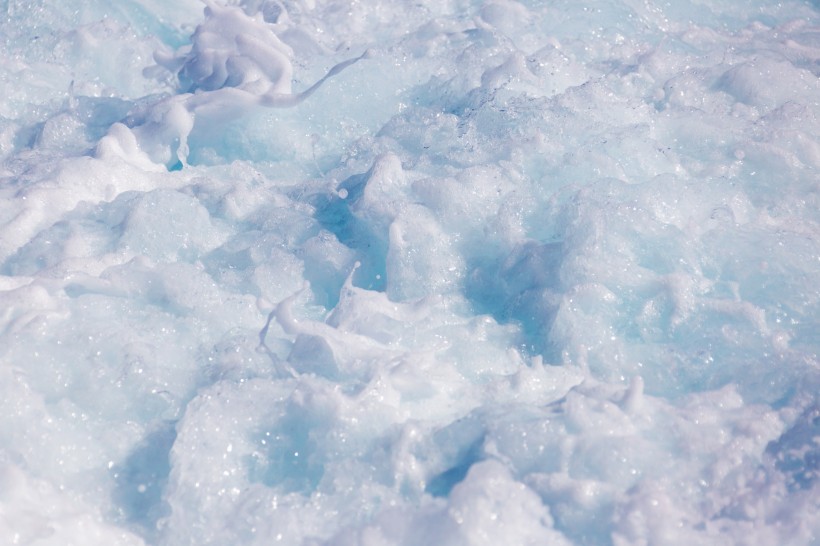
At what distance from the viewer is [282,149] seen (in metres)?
3.71

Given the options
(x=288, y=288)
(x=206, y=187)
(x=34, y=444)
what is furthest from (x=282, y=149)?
(x=34, y=444)

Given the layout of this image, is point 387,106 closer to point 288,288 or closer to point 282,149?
point 282,149

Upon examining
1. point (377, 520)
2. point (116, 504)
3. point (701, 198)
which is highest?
point (701, 198)

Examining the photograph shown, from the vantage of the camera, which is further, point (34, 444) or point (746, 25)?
point (746, 25)

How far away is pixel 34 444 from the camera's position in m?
2.27

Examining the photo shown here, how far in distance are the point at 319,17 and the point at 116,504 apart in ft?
11.4

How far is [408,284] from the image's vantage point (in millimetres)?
2900

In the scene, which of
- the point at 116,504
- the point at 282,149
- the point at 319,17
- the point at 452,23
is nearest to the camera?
the point at 116,504

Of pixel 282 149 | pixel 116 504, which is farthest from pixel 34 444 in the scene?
pixel 282 149

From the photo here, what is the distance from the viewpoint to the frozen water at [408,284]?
2.11 meters

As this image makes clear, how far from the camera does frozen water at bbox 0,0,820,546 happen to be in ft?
6.93

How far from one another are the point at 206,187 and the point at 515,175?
1.38 m

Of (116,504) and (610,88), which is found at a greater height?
(610,88)

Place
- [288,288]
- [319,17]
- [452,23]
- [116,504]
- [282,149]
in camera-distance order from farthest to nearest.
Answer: [319,17], [452,23], [282,149], [288,288], [116,504]
